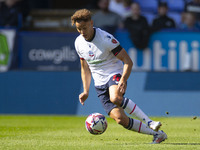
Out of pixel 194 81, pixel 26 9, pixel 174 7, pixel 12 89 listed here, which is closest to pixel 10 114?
pixel 12 89

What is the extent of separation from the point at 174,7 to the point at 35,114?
5.77 m

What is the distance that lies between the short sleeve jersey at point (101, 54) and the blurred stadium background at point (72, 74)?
18.7ft

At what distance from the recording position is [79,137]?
8.19 metres

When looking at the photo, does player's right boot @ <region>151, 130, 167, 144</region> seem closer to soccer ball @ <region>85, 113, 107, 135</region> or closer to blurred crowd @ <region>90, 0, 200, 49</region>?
soccer ball @ <region>85, 113, 107, 135</region>

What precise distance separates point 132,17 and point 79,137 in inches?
256

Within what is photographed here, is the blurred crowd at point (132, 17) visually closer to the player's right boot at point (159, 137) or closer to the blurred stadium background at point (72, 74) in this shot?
the blurred stadium background at point (72, 74)

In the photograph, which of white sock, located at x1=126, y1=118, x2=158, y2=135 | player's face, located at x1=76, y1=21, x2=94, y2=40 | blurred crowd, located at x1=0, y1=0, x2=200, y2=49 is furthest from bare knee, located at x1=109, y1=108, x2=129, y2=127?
blurred crowd, located at x1=0, y1=0, x2=200, y2=49

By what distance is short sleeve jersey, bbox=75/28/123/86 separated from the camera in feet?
23.6

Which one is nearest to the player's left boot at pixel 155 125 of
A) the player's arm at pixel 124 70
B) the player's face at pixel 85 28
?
the player's arm at pixel 124 70

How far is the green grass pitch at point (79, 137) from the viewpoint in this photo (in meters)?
6.80

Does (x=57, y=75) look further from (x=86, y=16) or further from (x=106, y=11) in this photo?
(x=86, y=16)

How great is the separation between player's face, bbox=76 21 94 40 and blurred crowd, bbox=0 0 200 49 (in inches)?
262

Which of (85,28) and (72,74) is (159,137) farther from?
(72,74)

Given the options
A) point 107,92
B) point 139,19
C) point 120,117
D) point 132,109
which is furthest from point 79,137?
point 139,19
